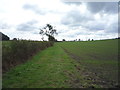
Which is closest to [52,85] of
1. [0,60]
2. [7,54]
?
[0,60]

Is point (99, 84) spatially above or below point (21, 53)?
below

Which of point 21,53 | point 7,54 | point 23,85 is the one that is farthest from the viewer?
point 21,53

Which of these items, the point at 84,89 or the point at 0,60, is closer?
the point at 84,89

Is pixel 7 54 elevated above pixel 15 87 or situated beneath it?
elevated above

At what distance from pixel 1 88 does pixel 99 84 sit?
4.86m

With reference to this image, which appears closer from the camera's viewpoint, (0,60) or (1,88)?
(1,88)

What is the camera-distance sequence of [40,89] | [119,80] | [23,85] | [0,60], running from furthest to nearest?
1. [0,60]
2. [119,80]
3. [23,85]
4. [40,89]

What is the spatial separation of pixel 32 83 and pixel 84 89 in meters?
2.75

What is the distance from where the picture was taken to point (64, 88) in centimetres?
787

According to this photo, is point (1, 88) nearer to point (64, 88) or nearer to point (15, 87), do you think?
point (15, 87)

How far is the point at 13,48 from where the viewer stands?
50.7 feet

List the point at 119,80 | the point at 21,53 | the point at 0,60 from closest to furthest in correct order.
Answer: the point at 119,80 → the point at 0,60 → the point at 21,53

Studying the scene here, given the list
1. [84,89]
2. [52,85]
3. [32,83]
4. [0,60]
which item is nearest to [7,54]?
[0,60]

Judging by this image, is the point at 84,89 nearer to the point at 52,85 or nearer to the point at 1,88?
the point at 52,85
